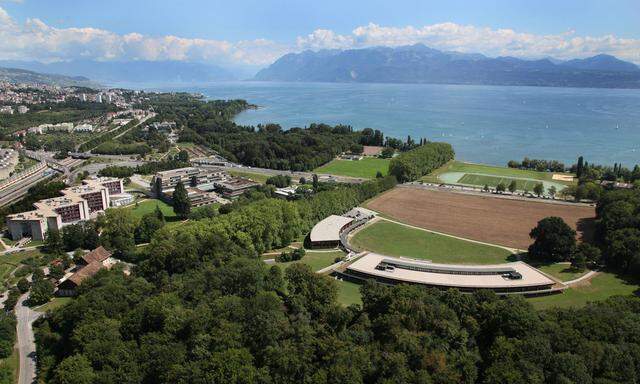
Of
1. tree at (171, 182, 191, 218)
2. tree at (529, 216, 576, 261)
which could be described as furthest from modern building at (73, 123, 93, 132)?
tree at (529, 216, 576, 261)

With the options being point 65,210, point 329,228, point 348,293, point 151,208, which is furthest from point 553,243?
point 65,210

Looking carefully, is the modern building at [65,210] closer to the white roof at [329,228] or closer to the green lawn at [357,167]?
the white roof at [329,228]

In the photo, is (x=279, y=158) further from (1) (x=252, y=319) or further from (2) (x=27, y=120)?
(2) (x=27, y=120)

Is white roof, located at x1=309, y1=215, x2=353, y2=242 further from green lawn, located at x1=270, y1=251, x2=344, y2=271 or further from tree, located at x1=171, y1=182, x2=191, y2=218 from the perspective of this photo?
tree, located at x1=171, y1=182, x2=191, y2=218

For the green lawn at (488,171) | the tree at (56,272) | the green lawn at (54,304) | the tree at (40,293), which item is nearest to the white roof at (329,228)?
the green lawn at (54,304)

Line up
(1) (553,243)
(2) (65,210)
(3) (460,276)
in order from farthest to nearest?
(2) (65,210)
(1) (553,243)
(3) (460,276)

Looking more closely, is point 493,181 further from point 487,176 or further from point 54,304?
point 54,304

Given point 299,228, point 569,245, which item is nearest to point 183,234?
point 299,228
